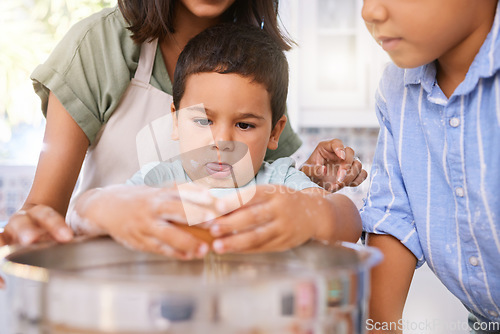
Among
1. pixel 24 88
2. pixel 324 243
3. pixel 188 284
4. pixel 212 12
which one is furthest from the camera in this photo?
pixel 24 88

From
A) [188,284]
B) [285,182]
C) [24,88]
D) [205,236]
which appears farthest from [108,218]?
[24,88]

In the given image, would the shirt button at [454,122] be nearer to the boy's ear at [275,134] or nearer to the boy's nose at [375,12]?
the boy's nose at [375,12]

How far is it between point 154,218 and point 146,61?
2.12 ft

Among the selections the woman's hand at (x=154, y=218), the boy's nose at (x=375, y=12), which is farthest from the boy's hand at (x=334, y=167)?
the woman's hand at (x=154, y=218)

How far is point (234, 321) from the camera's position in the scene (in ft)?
1.02

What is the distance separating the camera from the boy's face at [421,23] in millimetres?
607

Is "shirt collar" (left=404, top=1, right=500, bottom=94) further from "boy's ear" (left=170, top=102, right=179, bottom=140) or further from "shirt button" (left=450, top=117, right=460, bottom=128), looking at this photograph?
"boy's ear" (left=170, top=102, right=179, bottom=140)

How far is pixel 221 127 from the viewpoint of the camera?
0.88 m

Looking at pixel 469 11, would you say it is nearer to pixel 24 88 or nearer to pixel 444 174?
pixel 444 174

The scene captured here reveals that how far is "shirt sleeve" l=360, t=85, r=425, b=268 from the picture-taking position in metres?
0.78

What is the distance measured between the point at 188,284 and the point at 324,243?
→ 0.71 feet

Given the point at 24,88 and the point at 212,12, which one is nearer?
the point at 212,12

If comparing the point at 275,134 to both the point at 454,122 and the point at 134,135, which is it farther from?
the point at 454,122

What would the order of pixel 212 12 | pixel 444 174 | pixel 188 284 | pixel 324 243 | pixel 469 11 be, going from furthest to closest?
pixel 212 12, pixel 444 174, pixel 469 11, pixel 324 243, pixel 188 284
